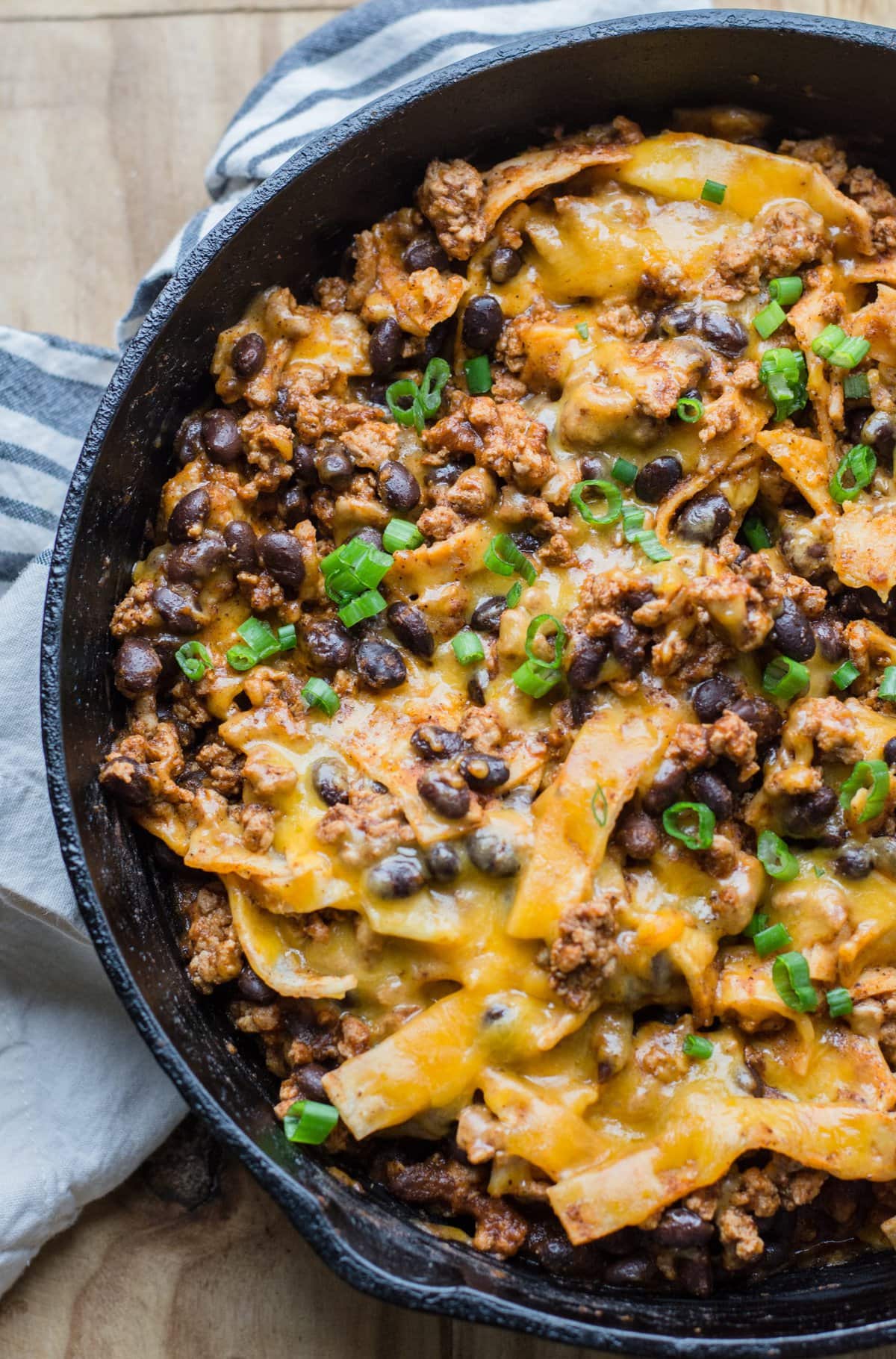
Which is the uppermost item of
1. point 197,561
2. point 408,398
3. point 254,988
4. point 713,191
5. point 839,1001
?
point 713,191

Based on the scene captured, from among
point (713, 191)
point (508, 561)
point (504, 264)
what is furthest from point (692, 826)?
point (713, 191)

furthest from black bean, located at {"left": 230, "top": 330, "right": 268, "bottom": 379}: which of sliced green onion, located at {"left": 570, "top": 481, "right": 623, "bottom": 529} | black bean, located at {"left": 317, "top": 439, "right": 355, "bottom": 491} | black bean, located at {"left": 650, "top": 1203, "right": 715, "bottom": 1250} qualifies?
black bean, located at {"left": 650, "top": 1203, "right": 715, "bottom": 1250}

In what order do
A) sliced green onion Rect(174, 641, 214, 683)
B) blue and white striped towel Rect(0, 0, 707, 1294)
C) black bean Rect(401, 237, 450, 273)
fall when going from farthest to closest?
blue and white striped towel Rect(0, 0, 707, 1294) → black bean Rect(401, 237, 450, 273) → sliced green onion Rect(174, 641, 214, 683)

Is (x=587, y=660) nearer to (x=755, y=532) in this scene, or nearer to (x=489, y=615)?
(x=489, y=615)

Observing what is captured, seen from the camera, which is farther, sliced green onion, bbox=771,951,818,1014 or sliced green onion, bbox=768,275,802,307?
sliced green onion, bbox=768,275,802,307

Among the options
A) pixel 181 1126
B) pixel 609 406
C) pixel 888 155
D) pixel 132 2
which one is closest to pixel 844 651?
pixel 609 406

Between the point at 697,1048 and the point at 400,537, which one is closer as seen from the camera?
the point at 697,1048

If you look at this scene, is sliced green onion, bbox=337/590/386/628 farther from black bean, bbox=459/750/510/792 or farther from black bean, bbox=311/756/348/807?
black bean, bbox=459/750/510/792
